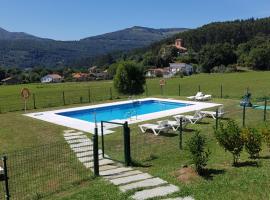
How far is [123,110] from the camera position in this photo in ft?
88.3

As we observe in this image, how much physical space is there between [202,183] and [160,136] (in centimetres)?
723

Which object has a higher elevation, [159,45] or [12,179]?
[159,45]

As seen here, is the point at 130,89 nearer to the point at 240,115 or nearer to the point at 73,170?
the point at 240,115

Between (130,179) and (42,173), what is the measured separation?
102 inches

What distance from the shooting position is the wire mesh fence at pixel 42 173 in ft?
29.0

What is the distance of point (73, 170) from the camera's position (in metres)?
10.4

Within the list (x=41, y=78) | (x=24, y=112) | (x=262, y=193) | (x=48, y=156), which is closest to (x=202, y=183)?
(x=262, y=193)

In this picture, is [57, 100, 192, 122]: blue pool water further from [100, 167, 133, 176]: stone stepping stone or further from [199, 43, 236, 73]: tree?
[199, 43, 236, 73]: tree

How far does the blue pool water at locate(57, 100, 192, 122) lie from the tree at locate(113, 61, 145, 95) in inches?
44.9

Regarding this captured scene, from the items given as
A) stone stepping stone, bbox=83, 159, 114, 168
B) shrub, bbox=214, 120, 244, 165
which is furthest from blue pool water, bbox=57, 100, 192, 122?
shrub, bbox=214, 120, 244, 165

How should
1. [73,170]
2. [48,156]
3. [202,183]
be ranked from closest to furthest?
[202,183] → [73,170] → [48,156]

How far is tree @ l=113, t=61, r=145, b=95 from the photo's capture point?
94.1ft

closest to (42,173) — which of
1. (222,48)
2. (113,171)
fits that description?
(113,171)

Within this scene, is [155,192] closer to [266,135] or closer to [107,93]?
[266,135]
